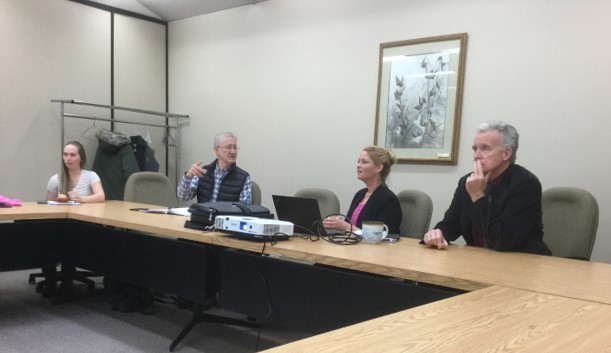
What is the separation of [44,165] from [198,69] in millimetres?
1787

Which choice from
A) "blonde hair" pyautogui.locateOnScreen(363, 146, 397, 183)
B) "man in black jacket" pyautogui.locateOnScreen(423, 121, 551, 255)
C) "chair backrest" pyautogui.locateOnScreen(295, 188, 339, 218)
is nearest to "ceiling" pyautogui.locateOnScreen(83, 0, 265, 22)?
"chair backrest" pyautogui.locateOnScreen(295, 188, 339, 218)

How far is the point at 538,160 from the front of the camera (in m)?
2.95

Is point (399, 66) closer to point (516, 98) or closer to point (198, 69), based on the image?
point (516, 98)

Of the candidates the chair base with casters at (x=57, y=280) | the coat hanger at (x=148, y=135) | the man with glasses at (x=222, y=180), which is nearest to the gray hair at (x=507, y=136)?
the man with glasses at (x=222, y=180)

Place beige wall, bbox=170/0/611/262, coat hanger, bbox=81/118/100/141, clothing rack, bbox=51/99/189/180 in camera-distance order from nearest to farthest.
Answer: beige wall, bbox=170/0/611/262 → clothing rack, bbox=51/99/189/180 → coat hanger, bbox=81/118/100/141

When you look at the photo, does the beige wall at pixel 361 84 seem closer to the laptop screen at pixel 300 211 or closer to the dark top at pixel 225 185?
the dark top at pixel 225 185

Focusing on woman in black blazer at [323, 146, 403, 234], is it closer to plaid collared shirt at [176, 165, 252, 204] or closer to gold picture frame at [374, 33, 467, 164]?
gold picture frame at [374, 33, 467, 164]

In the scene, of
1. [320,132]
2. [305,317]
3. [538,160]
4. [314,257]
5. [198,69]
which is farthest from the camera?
[198,69]

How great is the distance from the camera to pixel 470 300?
3.75 feet

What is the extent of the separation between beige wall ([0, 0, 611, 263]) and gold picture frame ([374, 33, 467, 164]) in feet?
0.25

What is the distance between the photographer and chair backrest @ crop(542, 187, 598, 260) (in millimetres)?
Result: 2225

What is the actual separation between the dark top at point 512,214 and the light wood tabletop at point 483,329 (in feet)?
2.16

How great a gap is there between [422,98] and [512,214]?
1.75 metres

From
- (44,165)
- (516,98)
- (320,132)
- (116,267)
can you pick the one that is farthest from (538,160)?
(44,165)
